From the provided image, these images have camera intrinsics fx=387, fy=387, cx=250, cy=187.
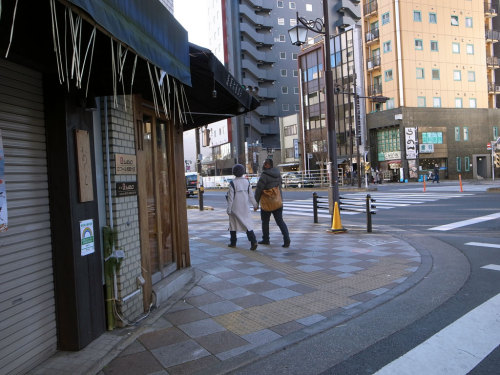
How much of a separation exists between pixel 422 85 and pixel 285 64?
33.5 metres

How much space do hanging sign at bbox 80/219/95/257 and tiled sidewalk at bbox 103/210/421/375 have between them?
3.22 feet

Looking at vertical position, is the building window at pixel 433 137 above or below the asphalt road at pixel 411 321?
above

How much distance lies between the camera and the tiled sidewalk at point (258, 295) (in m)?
3.45

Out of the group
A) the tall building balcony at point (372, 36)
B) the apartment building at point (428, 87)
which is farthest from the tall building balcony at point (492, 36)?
the tall building balcony at point (372, 36)

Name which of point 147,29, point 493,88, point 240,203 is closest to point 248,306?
point 147,29

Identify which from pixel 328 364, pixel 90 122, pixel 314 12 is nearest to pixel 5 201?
pixel 90 122

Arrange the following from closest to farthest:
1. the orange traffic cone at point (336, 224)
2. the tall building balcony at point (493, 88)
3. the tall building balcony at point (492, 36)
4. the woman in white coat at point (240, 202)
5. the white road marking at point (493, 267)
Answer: the white road marking at point (493, 267)
the woman in white coat at point (240, 202)
the orange traffic cone at point (336, 224)
the tall building balcony at point (492, 36)
the tall building balcony at point (493, 88)

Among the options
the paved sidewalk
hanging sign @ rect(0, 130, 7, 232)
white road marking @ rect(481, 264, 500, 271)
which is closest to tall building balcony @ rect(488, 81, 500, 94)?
the paved sidewalk

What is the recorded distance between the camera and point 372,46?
46031 millimetres

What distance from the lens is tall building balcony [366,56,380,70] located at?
4447 cm

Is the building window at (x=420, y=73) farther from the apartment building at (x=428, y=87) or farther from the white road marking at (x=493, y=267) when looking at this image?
the white road marking at (x=493, y=267)

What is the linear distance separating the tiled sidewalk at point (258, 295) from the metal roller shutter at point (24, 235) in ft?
2.20

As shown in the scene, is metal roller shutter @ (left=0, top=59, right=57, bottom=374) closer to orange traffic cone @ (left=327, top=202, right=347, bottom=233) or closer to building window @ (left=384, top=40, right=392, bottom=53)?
orange traffic cone @ (left=327, top=202, right=347, bottom=233)

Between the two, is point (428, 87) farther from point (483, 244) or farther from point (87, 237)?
point (87, 237)
